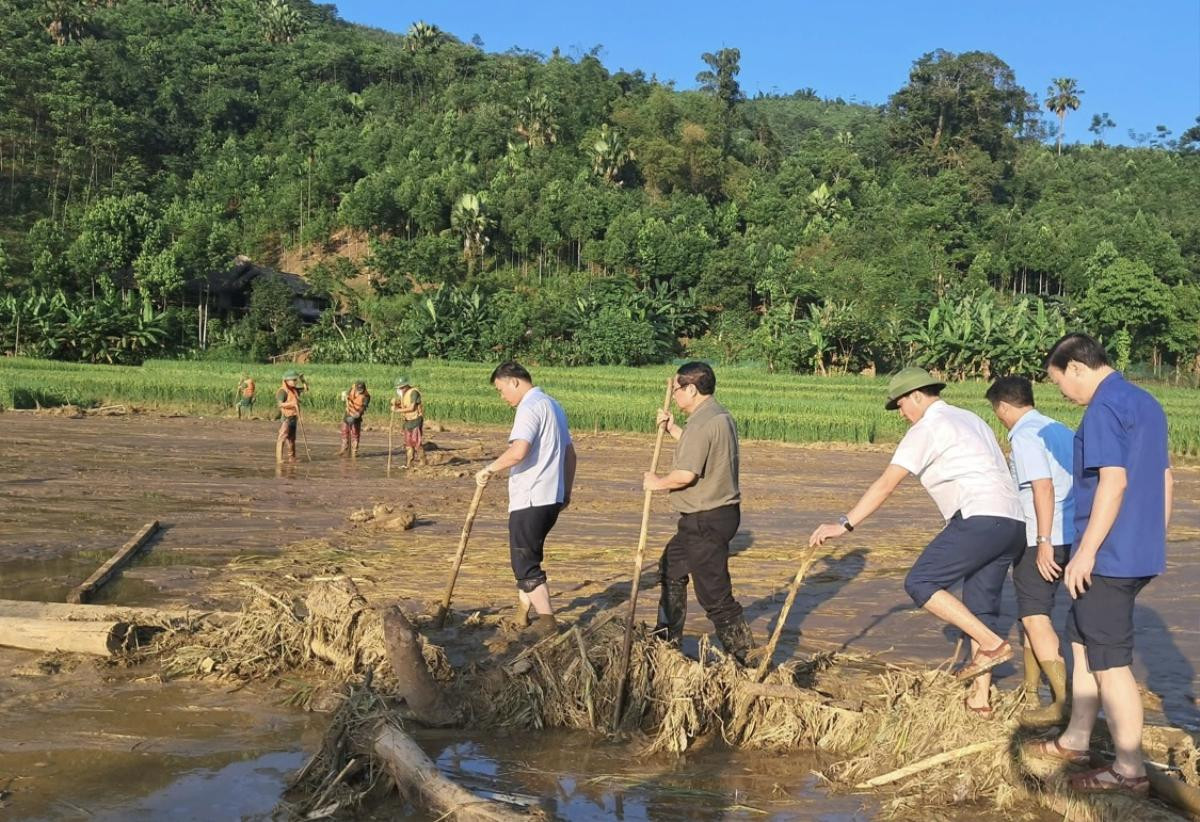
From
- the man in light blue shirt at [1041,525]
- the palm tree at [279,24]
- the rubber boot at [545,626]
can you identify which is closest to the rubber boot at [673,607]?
the rubber boot at [545,626]

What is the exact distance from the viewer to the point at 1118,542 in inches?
174

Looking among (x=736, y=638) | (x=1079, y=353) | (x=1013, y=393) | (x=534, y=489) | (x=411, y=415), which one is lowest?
(x=736, y=638)

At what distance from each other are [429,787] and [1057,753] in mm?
2734

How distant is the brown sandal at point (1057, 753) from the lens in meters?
4.84

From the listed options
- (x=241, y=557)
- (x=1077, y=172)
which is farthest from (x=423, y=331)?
(x=1077, y=172)

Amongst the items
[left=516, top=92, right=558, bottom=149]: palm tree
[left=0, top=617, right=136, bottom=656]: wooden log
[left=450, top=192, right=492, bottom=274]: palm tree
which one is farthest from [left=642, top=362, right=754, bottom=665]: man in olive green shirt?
[left=516, top=92, right=558, bottom=149]: palm tree

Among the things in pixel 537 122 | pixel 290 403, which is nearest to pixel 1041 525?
pixel 290 403

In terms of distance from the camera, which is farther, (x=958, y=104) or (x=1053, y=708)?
(x=958, y=104)

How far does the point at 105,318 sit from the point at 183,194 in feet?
80.0

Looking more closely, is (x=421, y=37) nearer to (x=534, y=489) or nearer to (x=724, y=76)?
(x=724, y=76)

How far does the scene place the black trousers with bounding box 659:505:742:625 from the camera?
619cm

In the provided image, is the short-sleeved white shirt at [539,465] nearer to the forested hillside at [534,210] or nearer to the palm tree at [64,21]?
the forested hillside at [534,210]

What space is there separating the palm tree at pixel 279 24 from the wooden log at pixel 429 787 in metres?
82.5

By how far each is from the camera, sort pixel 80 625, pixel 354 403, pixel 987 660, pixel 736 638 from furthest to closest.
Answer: pixel 354 403 → pixel 80 625 → pixel 736 638 → pixel 987 660
